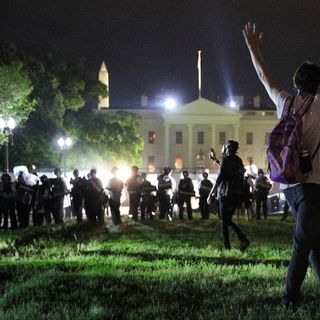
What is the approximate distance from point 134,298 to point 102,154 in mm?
57983

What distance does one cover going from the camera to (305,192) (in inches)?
190

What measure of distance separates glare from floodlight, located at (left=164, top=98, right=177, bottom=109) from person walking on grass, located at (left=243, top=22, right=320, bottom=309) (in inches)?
3833

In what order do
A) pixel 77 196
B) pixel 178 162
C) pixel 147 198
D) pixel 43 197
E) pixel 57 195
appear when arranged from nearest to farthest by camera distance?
1. pixel 43 197
2. pixel 57 195
3. pixel 77 196
4. pixel 147 198
5. pixel 178 162

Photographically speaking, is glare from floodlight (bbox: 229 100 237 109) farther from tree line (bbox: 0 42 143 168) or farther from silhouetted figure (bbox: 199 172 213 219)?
silhouetted figure (bbox: 199 172 213 219)

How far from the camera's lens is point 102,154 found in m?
63.4

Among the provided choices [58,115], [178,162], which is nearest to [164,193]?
[58,115]

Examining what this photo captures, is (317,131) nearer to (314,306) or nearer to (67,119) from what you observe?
(314,306)

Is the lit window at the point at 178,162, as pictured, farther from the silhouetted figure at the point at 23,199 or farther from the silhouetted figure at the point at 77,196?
the silhouetted figure at the point at 23,199

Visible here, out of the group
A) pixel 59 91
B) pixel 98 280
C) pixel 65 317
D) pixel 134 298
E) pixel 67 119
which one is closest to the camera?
pixel 65 317

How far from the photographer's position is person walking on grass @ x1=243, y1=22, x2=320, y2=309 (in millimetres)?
4816

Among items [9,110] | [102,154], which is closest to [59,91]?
[102,154]

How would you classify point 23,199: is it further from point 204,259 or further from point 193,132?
point 193,132

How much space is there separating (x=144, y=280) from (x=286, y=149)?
2.71 m

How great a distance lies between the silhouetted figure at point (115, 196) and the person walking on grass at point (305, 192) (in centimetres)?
1315
